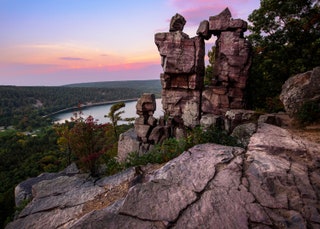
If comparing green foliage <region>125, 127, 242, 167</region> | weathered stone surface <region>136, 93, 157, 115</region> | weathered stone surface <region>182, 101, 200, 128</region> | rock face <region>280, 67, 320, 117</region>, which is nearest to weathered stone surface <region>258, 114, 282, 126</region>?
rock face <region>280, 67, 320, 117</region>

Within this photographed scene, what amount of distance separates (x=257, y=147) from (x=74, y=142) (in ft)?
24.8

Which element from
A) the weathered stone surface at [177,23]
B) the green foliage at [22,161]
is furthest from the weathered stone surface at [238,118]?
the green foliage at [22,161]

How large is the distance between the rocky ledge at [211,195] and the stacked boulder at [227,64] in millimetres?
5775

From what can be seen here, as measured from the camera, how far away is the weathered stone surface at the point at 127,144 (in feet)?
45.6

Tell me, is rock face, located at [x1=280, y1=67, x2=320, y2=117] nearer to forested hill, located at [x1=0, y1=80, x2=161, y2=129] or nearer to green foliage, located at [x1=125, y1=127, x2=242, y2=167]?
green foliage, located at [x1=125, y1=127, x2=242, y2=167]

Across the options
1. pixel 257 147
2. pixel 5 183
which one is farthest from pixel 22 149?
pixel 257 147

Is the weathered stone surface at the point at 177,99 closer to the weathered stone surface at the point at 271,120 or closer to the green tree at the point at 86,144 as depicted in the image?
the weathered stone surface at the point at 271,120

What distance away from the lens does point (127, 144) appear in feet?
47.5

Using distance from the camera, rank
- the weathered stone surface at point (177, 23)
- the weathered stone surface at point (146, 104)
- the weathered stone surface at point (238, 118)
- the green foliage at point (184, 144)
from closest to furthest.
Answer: the green foliage at point (184, 144), the weathered stone surface at point (238, 118), the weathered stone surface at point (177, 23), the weathered stone surface at point (146, 104)

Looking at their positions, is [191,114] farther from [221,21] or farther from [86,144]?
[86,144]

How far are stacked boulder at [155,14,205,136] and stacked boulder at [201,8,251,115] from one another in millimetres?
682

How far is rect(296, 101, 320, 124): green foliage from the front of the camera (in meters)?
7.70

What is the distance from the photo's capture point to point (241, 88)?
1206cm

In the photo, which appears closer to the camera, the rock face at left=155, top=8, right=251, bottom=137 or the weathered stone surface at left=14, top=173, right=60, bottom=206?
the weathered stone surface at left=14, top=173, right=60, bottom=206
